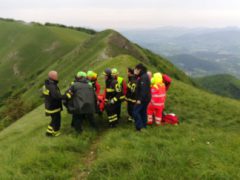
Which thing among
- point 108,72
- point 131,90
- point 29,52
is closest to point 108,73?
point 108,72

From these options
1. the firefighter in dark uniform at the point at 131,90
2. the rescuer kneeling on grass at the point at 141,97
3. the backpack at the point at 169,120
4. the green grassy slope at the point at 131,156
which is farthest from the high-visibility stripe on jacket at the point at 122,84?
the backpack at the point at 169,120

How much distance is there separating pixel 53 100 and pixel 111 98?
299 centimetres

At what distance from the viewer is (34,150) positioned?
10.3 m

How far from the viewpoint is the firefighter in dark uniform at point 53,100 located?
12.0 m

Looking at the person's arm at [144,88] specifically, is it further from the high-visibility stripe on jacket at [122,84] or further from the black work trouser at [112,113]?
the black work trouser at [112,113]

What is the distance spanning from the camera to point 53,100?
1236 centimetres

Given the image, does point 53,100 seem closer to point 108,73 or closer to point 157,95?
point 108,73

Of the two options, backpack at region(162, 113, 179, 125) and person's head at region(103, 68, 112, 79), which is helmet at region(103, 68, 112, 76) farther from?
backpack at region(162, 113, 179, 125)

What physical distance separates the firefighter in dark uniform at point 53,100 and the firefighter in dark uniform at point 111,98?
2.48 metres

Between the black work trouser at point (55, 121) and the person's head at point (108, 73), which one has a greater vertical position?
the person's head at point (108, 73)

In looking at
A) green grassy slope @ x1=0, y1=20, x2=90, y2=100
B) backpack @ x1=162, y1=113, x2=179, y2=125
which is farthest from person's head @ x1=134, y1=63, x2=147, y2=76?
green grassy slope @ x1=0, y1=20, x2=90, y2=100

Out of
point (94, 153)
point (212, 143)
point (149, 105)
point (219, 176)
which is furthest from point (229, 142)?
point (94, 153)

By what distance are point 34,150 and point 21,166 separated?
1105mm

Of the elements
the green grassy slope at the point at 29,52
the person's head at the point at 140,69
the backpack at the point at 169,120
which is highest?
the person's head at the point at 140,69
